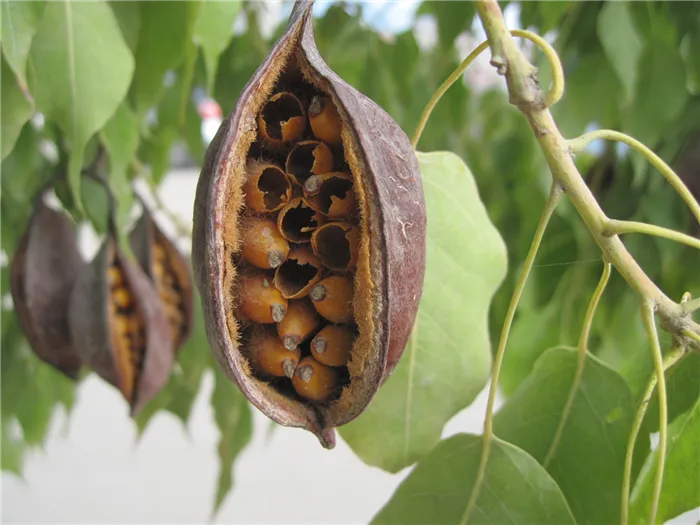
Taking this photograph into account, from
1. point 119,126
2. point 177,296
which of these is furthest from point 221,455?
point 119,126

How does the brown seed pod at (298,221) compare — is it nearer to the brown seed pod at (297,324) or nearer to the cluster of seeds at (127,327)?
the brown seed pod at (297,324)

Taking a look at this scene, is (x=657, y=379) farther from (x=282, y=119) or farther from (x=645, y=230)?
(x=282, y=119)

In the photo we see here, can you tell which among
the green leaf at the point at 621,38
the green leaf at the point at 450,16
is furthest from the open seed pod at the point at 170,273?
the green leaf at the point at 621,38

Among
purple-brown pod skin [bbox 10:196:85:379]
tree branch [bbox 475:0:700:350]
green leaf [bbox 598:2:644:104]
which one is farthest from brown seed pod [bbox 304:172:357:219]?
purple-brown pod skin [bbox 10:196:85:379]

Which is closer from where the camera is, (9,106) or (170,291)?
(9,106)

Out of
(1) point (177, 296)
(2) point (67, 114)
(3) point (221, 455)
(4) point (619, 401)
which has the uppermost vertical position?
(2) point (67, 114)

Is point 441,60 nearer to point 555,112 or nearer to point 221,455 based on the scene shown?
point 555,112

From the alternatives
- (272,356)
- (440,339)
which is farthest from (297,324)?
(440,339)
